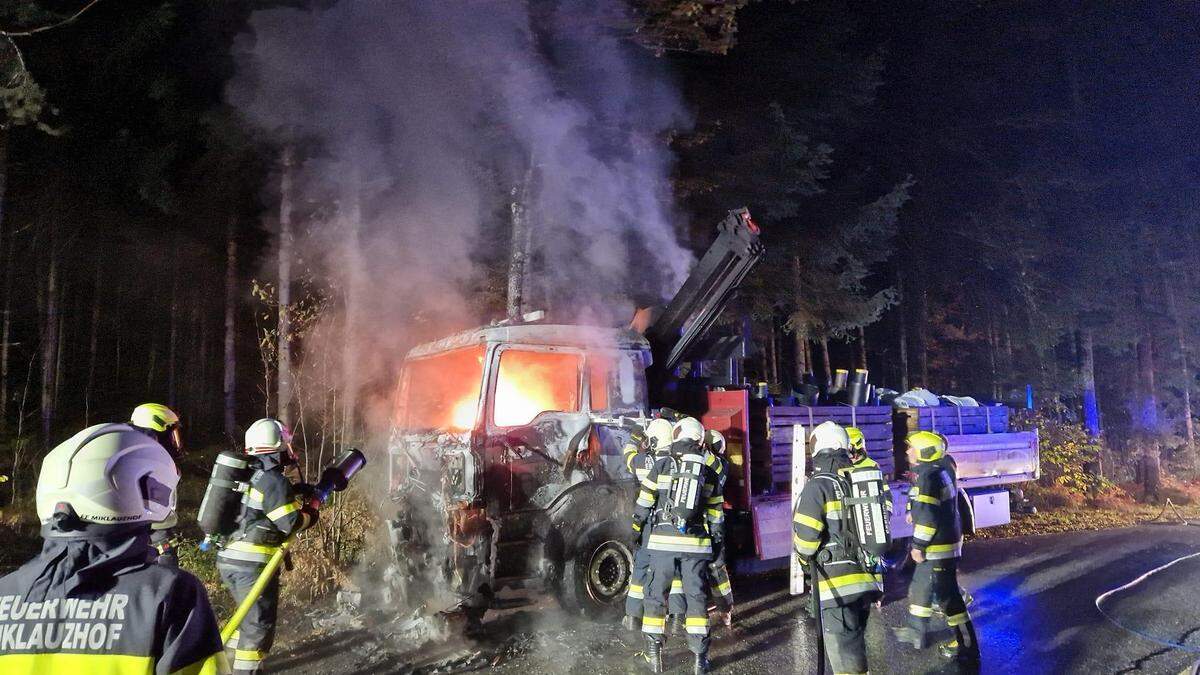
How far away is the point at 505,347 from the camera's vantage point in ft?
18.2

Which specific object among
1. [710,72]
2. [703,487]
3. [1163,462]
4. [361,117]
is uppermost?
[710,72]

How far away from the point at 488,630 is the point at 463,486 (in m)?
1.38

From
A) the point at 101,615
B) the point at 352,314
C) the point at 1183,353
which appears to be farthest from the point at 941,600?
the point at 1183,353

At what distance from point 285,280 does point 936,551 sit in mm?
12345

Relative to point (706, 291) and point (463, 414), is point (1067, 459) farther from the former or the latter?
point (463, 414)

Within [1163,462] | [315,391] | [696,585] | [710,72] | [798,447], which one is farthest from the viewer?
[1163,462]

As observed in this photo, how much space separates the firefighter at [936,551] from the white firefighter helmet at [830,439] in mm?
1286

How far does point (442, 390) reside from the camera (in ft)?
20.8

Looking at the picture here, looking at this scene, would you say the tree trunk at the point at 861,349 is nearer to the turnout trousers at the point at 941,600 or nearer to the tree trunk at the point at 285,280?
the turnout trousers at the point at 941,600

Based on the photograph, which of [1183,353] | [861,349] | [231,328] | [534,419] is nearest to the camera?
[534,419]

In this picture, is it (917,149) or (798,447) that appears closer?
(798,447)

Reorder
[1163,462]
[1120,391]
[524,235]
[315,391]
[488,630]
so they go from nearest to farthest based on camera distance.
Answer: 1. [488,630]
2. [315,391]
3. [524,235]
4. [1163,462]
5. [1120,391]

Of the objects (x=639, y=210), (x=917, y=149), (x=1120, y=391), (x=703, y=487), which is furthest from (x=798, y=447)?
(x=1120, y=391)

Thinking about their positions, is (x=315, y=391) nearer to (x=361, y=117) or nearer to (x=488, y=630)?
(x=361, y=117)
